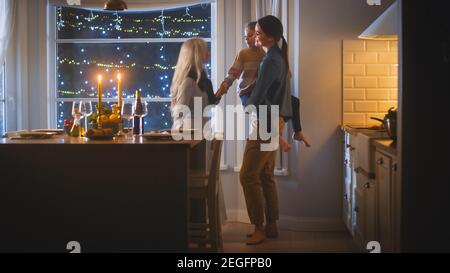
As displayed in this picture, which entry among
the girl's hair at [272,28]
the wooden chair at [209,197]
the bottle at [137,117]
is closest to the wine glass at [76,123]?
the bottle at [137,117]

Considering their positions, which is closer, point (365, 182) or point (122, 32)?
point (365, 182)

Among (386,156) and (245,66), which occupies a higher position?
(245,66)

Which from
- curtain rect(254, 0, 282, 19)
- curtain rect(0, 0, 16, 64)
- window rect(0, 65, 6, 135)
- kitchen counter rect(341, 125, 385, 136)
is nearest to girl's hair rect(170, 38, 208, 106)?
curtain rect(254, 0, 282, 19)

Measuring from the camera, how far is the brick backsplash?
540 cm

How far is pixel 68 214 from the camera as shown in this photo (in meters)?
3.64

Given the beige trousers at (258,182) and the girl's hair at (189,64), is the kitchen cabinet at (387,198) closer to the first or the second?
the beige trousers at (258,182)

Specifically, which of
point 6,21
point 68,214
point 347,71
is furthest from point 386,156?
point 6,21

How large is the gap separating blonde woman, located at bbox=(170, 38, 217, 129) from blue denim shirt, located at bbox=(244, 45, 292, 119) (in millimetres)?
407

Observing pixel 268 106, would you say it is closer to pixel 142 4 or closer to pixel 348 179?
pixel 348 179

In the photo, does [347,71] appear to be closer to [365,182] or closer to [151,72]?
[365,182]

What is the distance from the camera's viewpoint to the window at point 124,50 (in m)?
6.61

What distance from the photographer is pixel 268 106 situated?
485 centimetres

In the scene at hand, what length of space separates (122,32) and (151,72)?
0.48 metres

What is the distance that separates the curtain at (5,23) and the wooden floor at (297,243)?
259cm
